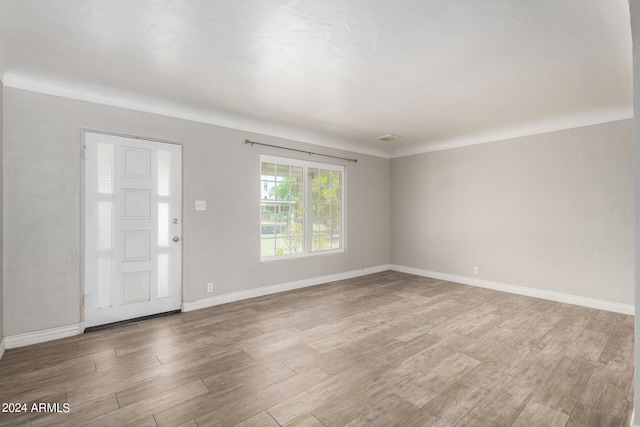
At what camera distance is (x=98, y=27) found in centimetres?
216

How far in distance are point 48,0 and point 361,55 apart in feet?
7.00

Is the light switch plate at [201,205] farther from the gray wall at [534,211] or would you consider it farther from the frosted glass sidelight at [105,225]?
the gray wall at [534,211]

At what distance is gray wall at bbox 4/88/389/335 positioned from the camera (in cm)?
288

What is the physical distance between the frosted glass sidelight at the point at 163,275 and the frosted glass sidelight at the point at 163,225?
16 centimetres

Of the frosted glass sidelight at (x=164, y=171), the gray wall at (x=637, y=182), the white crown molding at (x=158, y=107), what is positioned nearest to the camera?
the gray wall at (x=637, y=182)

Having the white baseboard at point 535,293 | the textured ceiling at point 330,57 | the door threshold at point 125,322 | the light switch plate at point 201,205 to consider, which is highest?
the textured ceiling at point 330,57

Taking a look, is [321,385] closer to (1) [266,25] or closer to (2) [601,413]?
(2) [601,413]

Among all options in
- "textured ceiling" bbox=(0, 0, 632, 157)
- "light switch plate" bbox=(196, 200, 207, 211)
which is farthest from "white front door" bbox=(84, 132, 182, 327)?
"textured ceiling" bbox=(0, 0, 632, 157)

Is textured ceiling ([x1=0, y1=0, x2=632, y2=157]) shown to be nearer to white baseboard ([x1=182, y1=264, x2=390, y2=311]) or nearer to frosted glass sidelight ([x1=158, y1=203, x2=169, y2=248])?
frosted glass sidelight ([x1=158, y1=203, x2=169, y2=248])

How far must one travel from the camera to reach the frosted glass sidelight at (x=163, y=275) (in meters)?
3.69

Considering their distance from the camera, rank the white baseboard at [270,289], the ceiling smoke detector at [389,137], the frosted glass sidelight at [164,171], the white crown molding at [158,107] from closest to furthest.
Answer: the white crown molding at [158,107], the frosted glass sidelight at [164,171], the white baseboard at [270,289], the ceiling smoke detector at [389,137]

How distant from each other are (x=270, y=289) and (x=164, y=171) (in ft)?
7.35

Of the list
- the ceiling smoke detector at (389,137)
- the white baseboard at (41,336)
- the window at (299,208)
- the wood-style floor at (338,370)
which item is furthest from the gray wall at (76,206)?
the ceiling smoke detector at (389,137)

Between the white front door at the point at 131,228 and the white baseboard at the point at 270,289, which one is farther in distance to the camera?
the white baseboard at the point at 270,289
